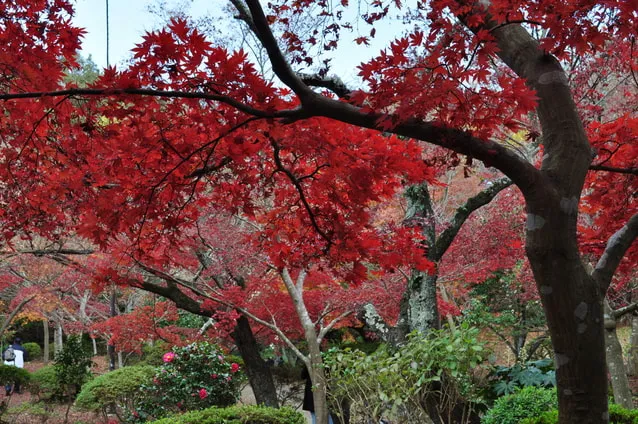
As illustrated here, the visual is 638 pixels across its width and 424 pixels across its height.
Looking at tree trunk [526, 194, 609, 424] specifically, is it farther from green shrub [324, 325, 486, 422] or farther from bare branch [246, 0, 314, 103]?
green shrub [324, 325, 486, 422]

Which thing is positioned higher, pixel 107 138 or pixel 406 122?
pixel 107 138

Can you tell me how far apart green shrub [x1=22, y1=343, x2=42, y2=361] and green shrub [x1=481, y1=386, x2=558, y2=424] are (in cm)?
1891

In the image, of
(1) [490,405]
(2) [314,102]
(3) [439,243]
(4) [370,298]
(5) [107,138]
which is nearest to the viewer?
(2) [314,102]

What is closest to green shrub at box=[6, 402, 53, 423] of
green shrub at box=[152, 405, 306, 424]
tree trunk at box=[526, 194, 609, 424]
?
green shrub at box=[152, 405, 306, 424]

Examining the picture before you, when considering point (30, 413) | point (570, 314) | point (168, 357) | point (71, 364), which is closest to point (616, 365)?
point (570, 314)

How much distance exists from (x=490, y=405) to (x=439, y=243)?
370cm

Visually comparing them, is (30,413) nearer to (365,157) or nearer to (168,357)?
(168,357)

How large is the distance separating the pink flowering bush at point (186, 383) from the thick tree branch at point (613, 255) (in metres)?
6.54

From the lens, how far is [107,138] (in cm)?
325

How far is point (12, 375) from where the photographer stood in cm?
1505

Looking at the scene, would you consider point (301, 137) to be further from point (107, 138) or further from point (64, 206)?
point (64, 206)

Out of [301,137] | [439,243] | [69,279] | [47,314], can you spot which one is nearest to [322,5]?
[301,137]

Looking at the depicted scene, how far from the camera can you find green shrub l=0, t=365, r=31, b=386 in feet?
49.2

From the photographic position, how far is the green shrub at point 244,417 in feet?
20.5
